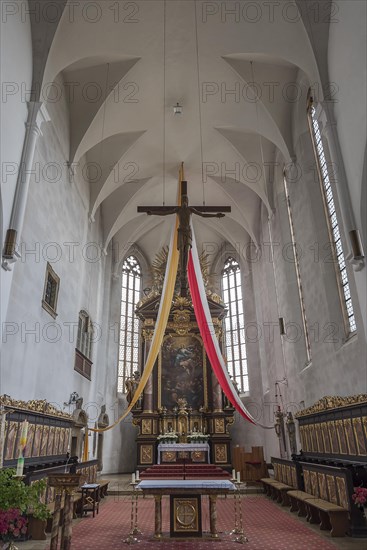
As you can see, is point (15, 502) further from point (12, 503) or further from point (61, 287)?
point (61, 287)

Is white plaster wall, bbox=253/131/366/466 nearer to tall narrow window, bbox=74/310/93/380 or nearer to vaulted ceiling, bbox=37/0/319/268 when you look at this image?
vaulted ceiling, bbox=37/0/319/268

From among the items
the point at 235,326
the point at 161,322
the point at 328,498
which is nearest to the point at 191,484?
the point at 328,498

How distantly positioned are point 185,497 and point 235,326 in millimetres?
13712

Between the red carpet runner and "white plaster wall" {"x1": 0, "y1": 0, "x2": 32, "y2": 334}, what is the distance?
426 centimetres

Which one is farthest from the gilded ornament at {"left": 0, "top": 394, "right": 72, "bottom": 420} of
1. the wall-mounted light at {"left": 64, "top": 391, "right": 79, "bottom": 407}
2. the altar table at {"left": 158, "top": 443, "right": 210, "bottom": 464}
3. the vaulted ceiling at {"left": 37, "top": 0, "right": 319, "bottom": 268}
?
the vaulted ceiling at {"left": 37, "top": 0, "right": 319, "bottom": 268}

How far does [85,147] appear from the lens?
13656 mm

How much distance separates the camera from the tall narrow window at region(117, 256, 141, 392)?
19547mm

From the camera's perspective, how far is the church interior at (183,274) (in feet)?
25.1

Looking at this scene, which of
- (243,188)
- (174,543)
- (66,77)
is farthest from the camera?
(243,188)

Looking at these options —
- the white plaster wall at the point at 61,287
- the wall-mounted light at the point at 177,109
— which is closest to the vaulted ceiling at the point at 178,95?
the wall-mounted light at the point at 177,109

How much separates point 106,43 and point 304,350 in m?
10.5

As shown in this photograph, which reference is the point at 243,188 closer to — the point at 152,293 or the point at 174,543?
the point at 152,293

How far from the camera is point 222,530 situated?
23.9 ft

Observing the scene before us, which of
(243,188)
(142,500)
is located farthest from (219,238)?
(142,500)
